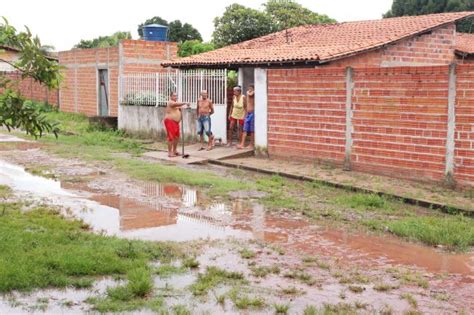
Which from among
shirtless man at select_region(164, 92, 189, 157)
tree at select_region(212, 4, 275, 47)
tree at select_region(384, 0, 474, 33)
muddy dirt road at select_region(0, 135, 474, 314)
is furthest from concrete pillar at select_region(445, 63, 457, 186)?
tree at select_region(212, 4, 275, 47)

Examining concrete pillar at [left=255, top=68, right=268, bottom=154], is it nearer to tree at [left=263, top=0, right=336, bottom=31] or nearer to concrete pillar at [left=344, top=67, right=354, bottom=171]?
concrete pillar at [left=344, top=67, right=354, bottom=171]

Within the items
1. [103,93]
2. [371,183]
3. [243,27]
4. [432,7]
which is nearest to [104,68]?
[103,93]

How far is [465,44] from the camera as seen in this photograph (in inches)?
803

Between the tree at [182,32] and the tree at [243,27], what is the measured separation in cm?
1098

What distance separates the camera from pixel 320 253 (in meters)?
7.21

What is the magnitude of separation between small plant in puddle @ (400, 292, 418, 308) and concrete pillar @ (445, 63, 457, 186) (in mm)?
5449

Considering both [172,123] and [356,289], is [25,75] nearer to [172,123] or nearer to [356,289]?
[356,289]

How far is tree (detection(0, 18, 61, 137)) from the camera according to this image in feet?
23.2

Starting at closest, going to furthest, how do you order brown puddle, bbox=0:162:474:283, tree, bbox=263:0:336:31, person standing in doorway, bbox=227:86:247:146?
brown puddle, bbox=0:162:474:283 → person standing in doorway, bbox=227:86:247:146 → tree, bbox=263:0:336:31

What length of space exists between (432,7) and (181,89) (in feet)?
87.0

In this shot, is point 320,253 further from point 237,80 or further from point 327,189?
point 237,80

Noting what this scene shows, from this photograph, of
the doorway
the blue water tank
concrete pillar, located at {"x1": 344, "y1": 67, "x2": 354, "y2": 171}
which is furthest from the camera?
the doorway

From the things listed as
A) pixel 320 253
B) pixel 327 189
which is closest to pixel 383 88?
pixel 327 189

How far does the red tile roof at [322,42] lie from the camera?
626 inches
